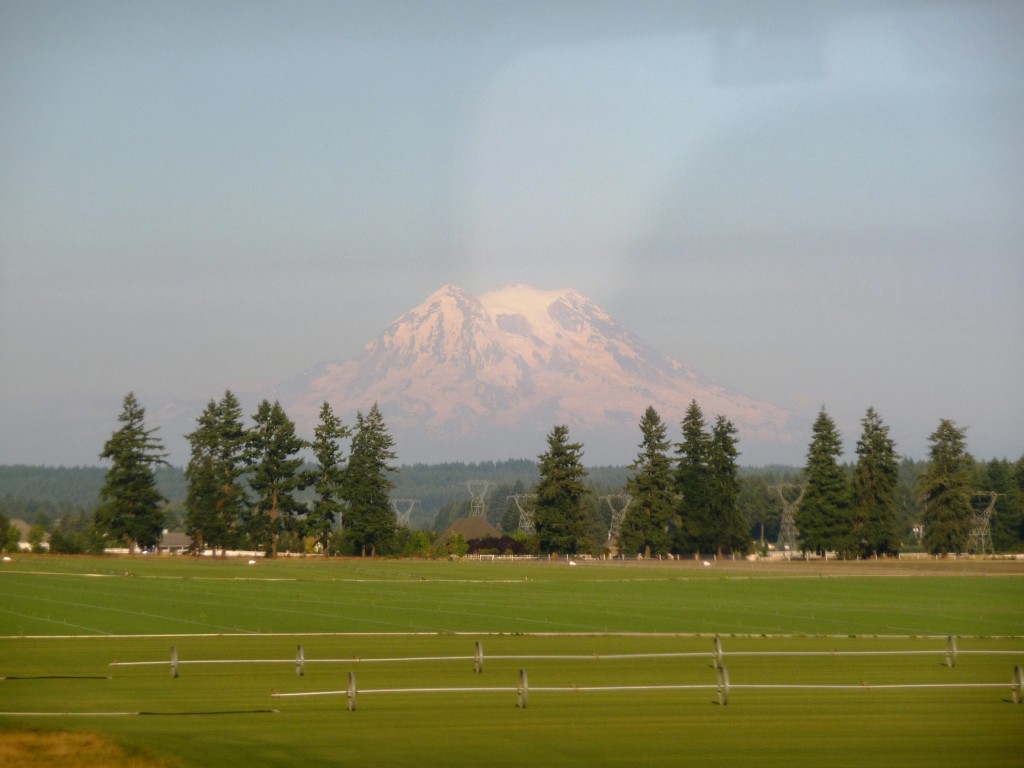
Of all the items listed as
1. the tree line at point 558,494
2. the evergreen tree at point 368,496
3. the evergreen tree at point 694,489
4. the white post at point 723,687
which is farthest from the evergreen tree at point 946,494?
the white post at point 723,687

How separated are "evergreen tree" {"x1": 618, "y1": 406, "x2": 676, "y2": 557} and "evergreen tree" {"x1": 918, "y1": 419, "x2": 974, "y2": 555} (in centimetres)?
2544

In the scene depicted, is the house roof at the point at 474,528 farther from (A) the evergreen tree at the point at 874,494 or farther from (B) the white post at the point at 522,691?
→ (B) the white post at the point at 522,691

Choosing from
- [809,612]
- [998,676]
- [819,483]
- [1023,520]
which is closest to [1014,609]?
[809,612]

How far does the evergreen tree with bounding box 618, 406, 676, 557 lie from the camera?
421 ft

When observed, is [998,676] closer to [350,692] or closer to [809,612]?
[350,692]

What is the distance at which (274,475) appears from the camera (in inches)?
4975

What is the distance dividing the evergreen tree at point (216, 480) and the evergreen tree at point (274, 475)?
5.45 feet

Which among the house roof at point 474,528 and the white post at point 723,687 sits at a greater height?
the house roof at point 474,528

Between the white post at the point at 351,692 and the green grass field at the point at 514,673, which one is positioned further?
the white post at the point at 351,692

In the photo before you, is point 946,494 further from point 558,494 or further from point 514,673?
point 514,673

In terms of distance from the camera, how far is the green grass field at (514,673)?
2233 cm

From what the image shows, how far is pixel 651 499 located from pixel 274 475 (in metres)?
36.6

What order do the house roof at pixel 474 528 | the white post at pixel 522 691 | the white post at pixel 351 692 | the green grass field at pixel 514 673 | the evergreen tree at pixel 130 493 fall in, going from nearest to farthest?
the green grass field at pixel 514 673 → the white post at pixel 351 692 → the white post at pixel 522 691 → the evergreen tree at pixel 130 493 → the house roof at pixel 474 528

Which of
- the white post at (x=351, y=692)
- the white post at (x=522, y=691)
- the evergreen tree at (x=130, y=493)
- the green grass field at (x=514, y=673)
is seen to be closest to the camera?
the green grass field at (x=514, y=673)
